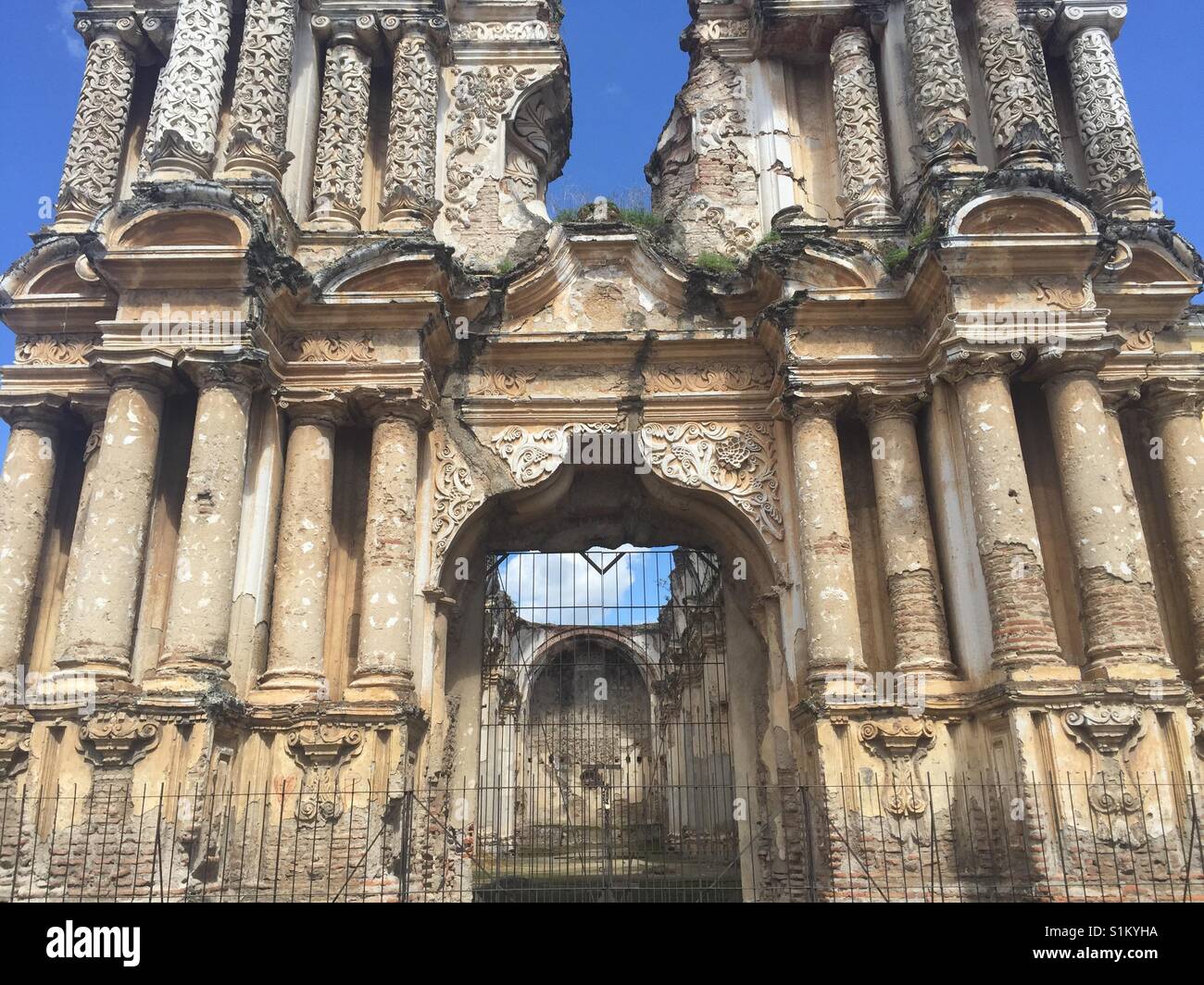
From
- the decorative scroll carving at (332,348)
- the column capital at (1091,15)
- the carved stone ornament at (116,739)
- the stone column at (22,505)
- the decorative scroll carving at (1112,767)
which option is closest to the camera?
the decorative scroll carving at (1112,767)

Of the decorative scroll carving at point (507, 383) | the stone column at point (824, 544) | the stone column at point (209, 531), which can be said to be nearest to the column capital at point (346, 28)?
the decorative scroll carving at point (507, 383)

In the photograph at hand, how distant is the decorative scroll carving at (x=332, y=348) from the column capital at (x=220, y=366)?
2.80 ft

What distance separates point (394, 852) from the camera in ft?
27.3

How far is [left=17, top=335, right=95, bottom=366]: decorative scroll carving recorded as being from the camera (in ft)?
32.3

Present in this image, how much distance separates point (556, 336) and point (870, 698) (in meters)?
4.76

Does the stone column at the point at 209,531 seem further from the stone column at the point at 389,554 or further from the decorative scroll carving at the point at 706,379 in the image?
the decorative scroll carving at the point at 706,379

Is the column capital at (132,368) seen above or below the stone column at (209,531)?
above

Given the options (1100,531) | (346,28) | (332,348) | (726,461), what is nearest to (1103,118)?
(1100,531)

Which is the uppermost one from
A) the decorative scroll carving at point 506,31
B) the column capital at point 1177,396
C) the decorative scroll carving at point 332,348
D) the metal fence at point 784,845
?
the decorative scroll carving at point 506,31

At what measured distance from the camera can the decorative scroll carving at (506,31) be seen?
12086 mm

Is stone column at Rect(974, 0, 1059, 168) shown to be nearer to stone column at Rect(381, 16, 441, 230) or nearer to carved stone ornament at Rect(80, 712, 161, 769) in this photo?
stone column at Rect(381, 16, 441, 230)

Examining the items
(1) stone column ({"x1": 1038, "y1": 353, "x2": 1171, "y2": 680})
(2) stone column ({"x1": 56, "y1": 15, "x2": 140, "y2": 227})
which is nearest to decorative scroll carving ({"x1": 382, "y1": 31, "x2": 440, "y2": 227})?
(2) stone column ({"x1": 56, "y1": 15, "x2": 140, "y2": 227})

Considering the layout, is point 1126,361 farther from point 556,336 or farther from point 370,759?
point 370,759
